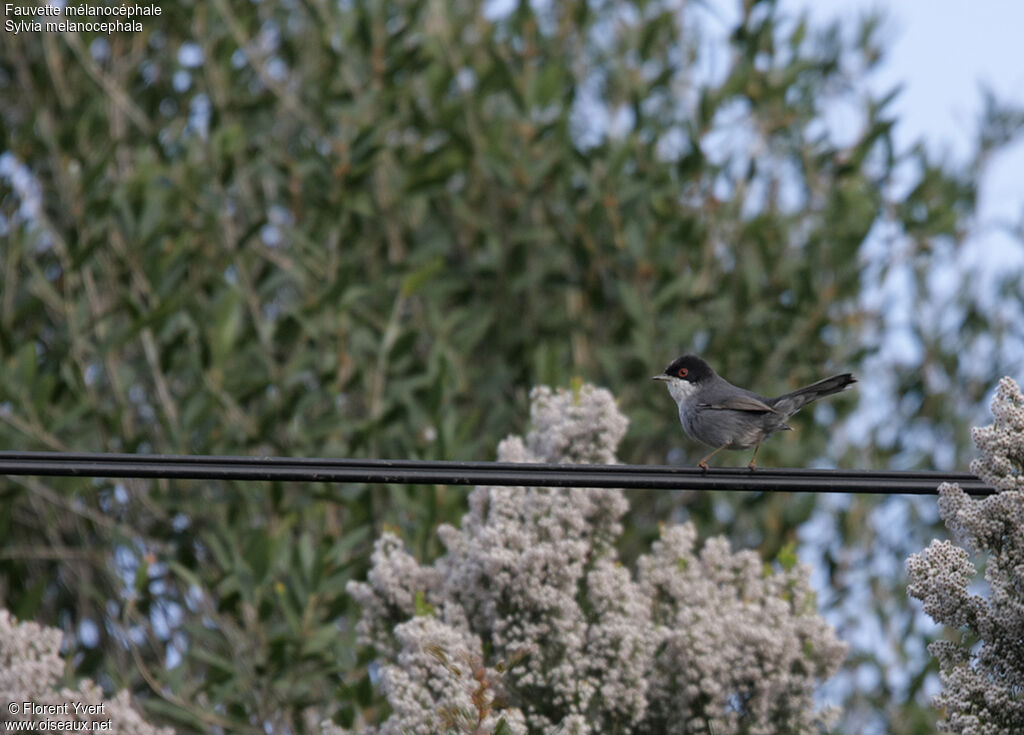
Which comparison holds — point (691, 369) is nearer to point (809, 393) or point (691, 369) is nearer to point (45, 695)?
point (809, 393)

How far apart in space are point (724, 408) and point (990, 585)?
1963mm

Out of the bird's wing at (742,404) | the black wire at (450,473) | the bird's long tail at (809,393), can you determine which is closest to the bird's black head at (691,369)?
the bird's wing at (742,404)

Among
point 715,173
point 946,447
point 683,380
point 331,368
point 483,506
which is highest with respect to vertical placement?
point 715,173

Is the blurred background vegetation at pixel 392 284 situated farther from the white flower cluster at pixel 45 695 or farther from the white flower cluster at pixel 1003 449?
the white flower cluster at pixel 1003 449

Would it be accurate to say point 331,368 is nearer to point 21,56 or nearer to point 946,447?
point 21,56

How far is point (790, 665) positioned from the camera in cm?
724

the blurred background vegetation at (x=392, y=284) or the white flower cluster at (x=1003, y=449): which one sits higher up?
the blurred background vegetation at (x=392, y=284)

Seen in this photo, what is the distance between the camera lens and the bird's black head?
7.16 meters

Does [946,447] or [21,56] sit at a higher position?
[21,56]

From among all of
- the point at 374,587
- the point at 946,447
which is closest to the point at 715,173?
the point at 946,447

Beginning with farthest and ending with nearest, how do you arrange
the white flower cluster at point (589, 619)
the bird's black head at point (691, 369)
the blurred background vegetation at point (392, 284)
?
the blurred background vegetation at point (392, 284), the bird's black head at point (691, 369), the white flower cluster at point (589, 619)

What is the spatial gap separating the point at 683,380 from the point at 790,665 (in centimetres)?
167

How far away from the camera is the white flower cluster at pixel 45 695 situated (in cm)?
698

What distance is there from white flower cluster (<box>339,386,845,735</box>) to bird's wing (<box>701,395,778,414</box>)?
739 millimetres
